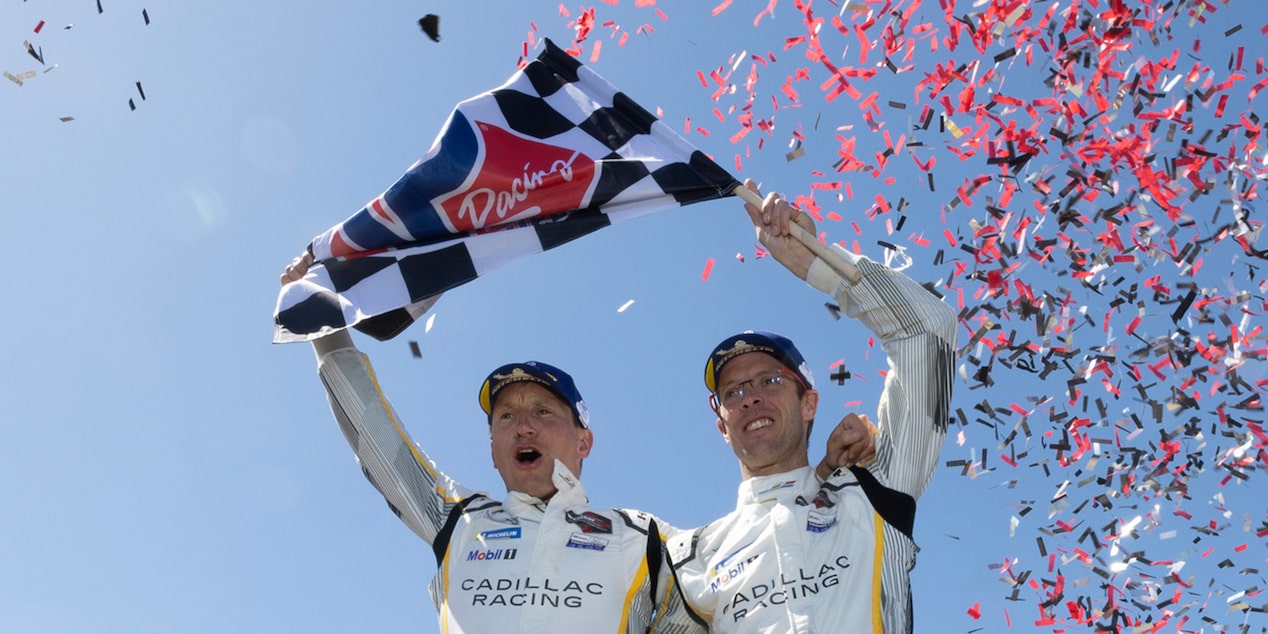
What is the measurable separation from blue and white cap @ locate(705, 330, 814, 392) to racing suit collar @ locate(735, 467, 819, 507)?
28.6 inches

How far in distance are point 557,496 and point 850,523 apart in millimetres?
1806

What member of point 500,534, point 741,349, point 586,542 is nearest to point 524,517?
point 500,534

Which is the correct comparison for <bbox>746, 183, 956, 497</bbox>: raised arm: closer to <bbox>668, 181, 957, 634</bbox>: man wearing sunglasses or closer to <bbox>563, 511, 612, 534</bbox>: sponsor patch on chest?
<bbox>668, 181, 957, 634</bbox>: man wearing sunglasses

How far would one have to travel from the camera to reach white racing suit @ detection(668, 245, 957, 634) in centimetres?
593

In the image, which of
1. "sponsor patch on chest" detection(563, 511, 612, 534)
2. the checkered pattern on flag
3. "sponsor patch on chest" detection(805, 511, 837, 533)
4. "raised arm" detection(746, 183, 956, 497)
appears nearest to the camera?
"sponsor patch on chest" detection(805, 511, 837, 533)

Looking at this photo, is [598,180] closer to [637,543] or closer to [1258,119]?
[637,543]

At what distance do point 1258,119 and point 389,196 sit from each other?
8.40 m

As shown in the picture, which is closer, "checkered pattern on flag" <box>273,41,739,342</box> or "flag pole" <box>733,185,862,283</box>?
"flag pole" <box>733,185,862,283</box>

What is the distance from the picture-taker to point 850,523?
623 cm

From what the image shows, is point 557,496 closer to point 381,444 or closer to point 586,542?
point 586,542

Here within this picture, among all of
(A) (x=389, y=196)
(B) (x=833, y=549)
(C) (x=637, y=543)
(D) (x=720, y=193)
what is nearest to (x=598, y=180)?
(D) (x=720, y=193)

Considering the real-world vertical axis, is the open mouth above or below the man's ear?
below

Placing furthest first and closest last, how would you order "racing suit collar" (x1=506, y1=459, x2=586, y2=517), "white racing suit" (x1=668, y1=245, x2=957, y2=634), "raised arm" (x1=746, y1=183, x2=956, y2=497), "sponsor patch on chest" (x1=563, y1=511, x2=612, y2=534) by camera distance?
"racing suit collar" (x1=506, y1=459, x2=586, y2=517) → "sponsor patch on chest" (x1=563, y1=511, x2=612, y2=534) → "raised arm" (x1=746, y1=183, x2=956, y2=497) → "white racing suit" (x1=668, y1=245, x2=957, y2=634)

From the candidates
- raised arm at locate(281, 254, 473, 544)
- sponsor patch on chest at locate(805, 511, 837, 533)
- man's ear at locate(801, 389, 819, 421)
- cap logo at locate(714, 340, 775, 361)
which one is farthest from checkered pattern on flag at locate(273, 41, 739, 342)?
sponsor patch on chest at locate(805, 511, 837, 533)
